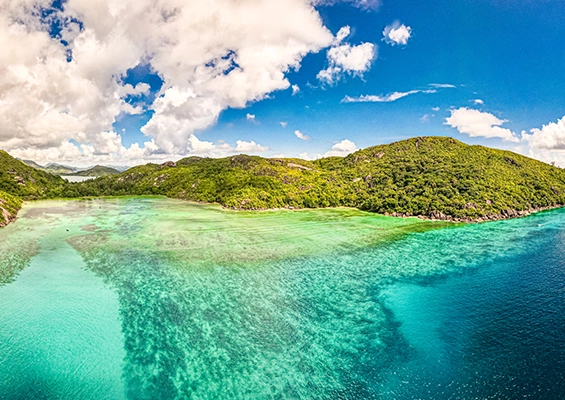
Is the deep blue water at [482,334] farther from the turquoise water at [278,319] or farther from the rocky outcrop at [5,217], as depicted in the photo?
the rocky outcrop at [5,217]

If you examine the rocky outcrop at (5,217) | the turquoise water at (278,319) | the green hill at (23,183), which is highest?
the green hill at (23,183)

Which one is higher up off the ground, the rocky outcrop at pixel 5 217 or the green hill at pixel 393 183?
the green hill at pixel 393 183

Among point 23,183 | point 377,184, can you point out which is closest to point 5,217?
point 23,183

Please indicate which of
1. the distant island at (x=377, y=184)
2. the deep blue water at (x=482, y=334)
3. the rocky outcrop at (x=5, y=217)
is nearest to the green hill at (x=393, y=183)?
the distant island at (x=377, y=184)

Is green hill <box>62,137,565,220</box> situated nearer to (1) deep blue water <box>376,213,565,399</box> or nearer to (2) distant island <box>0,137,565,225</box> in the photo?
(2) distant island <box>0,137,565,225</box>

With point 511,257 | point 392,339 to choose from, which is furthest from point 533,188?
point 392,339

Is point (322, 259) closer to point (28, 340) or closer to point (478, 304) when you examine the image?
point (478, 304)

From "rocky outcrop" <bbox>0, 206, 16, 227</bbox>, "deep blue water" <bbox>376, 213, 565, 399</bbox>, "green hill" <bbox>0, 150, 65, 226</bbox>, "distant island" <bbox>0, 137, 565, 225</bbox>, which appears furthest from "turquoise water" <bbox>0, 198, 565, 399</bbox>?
"green hill" <bbox>0, 150, 65, 226</bbox>
